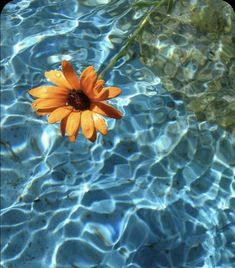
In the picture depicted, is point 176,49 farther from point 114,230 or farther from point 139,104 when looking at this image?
point 114,230

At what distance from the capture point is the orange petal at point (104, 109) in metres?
1.98

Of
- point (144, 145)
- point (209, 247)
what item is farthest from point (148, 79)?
point (209, 247)

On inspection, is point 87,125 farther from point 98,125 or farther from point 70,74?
point 70,74

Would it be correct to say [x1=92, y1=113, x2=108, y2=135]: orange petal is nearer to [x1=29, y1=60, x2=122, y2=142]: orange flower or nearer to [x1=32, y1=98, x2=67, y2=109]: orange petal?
[x1=29, y1=60, x2=122, y2=142]: orange flower

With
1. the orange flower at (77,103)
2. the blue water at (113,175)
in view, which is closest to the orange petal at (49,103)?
the orange flower at (77,103)

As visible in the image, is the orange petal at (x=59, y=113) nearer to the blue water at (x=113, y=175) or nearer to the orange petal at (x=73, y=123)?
the orange petal at (x=73, y=123)

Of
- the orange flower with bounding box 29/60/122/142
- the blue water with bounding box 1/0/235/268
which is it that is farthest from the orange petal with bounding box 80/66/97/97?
the blue water with bounding box 1/0/235/268

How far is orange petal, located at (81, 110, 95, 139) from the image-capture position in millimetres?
1964

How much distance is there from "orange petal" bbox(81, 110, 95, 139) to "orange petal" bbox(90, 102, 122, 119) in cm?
3

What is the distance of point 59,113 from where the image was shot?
200cm

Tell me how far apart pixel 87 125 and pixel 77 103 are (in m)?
0.09

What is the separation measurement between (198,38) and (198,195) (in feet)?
2.52

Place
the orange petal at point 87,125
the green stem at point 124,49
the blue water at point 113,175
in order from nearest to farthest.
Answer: the orange petal at point 87,125, the green stem at point 124,49, the blue water at point 113,175

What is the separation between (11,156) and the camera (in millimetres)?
2721
